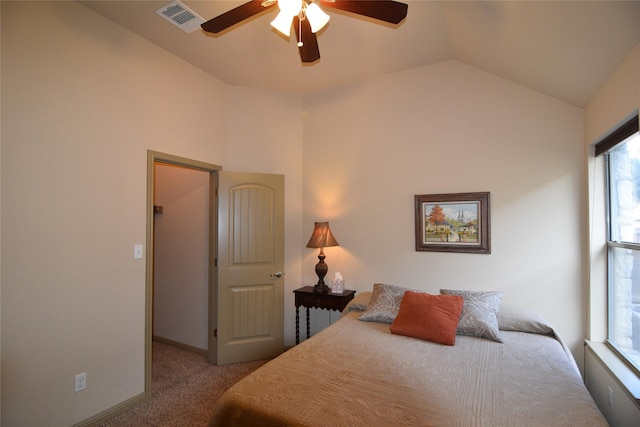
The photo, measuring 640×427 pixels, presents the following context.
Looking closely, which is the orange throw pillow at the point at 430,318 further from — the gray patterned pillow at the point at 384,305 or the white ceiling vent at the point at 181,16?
the white ceiling vent at the point at 181,16

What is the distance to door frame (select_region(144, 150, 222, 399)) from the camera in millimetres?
2713

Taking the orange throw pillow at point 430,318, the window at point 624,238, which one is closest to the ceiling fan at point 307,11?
the window at point 624,238

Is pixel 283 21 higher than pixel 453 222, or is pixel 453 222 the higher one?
pixel 283 21

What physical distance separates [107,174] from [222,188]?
1131 mm

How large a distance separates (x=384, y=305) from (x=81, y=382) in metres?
2.30

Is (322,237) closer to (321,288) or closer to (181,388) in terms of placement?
(321,288)

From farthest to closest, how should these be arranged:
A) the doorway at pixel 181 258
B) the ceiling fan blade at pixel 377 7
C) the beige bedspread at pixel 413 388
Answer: the doorway at pixel 181 258 → the ceiling fan blade at pixel 377 7 → the beige bedspread at pixel 413 388

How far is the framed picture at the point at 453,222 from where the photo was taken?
113 inches

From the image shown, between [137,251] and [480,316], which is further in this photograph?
[137,251]

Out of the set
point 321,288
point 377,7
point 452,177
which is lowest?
point 321,288

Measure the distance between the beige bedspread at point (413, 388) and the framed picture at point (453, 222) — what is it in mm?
976

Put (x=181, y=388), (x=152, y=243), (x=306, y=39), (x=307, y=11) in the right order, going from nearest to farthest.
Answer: (x=307, y=11) → (x=306, y=39) → (x=152, y=243) → (x=181, y=388)

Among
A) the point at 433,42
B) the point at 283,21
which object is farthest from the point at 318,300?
the point at 433,42

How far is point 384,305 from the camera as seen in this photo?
2670 millimetres
